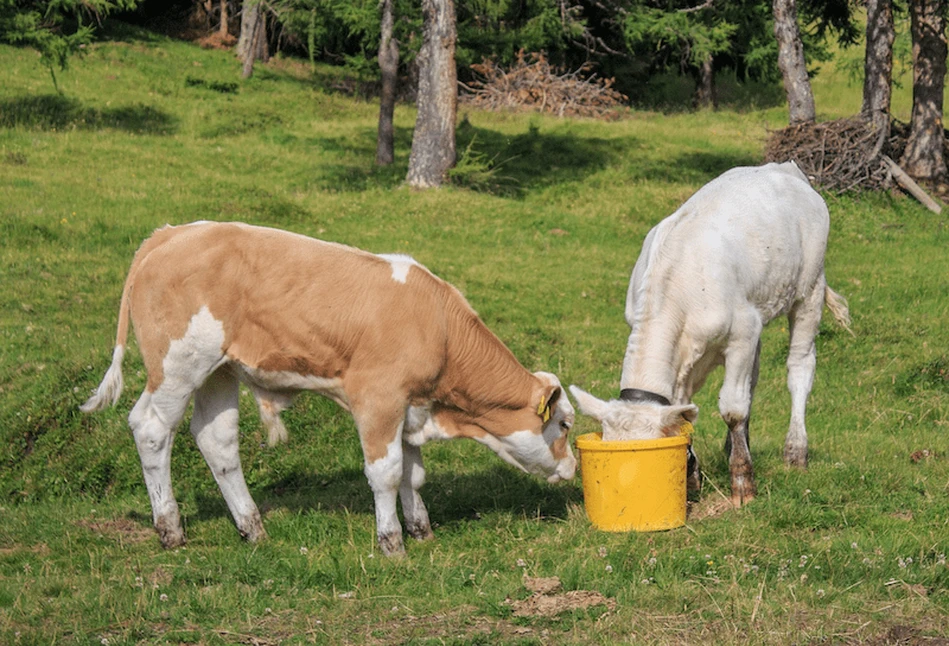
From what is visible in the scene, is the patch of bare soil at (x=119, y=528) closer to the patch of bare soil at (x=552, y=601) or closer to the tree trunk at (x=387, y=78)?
the patch of bare soil at (x=552, y=601)

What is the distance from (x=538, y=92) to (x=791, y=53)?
13.5 meters

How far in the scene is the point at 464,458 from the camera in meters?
9.73

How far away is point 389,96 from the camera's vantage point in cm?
2314

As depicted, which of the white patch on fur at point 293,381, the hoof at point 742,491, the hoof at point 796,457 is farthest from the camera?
the hoof at point 796,457

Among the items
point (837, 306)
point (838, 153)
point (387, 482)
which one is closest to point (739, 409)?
point (837, 306)

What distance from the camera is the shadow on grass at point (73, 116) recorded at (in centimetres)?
2347

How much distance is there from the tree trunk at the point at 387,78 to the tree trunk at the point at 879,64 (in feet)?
30.5

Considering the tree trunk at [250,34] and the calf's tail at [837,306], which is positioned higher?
the tree trunk at [250,34]

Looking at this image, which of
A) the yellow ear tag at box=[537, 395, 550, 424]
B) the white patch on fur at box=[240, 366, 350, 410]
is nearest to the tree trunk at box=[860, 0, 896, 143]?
the yellow ear tag at box=[537, 395, 550, 424]

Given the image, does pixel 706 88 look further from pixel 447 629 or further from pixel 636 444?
pixel 447 629

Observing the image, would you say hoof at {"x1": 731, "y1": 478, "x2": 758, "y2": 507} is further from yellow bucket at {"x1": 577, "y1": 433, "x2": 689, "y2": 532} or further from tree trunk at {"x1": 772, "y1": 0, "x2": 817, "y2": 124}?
tree trunk at {"x1": 772, "y1": 0, "x2": 817, "y2": 124}

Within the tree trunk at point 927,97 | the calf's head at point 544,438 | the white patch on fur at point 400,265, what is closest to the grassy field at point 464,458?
the calf's head at point 544,438

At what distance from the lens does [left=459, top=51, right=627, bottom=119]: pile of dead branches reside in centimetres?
3281

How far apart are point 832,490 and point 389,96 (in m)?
17.0
